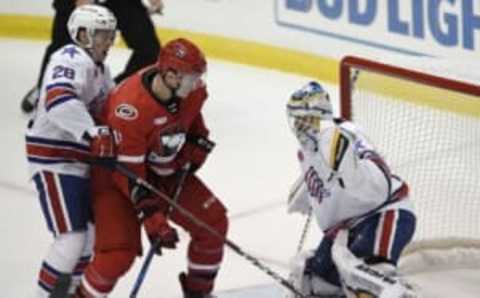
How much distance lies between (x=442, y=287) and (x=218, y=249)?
0.72m

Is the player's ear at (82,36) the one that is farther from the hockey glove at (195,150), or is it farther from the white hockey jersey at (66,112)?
the hockey glove at (195,150)

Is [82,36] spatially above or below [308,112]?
above

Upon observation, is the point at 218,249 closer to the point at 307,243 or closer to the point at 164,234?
the point at 164,234

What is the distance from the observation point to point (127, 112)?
2713 mm

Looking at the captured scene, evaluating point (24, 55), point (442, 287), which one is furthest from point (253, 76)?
point (442, 287)

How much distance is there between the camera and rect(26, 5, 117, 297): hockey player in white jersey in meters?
2.76

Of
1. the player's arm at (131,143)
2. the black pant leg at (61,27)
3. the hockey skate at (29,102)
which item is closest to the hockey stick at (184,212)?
the player's arm at (131,143)

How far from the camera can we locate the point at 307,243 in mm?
3676

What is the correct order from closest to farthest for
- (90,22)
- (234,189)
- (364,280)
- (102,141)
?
(364,280), (102,141), (90,22), (234,189)

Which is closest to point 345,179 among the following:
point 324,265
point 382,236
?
point 382,236

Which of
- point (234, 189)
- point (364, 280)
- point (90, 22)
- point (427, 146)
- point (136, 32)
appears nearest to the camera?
point (364, 280)

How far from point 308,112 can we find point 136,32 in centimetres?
230

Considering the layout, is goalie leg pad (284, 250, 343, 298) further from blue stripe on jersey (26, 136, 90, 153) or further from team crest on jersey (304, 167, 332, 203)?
blue stripe on jersey (26, 136, 90, 153)

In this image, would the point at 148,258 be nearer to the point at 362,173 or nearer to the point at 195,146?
the point at 195,146
